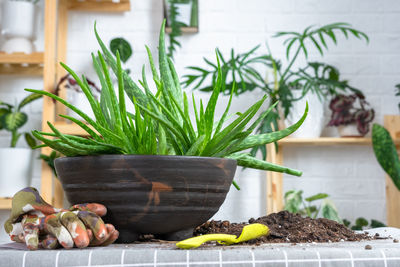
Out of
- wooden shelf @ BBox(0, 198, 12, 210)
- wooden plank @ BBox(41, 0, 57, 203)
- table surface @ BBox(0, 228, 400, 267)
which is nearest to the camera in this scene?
table surface @ BBox(0, 228, 400, 267)

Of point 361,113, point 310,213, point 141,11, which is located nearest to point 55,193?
point 141,11

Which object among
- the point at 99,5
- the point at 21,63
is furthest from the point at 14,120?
the point at 99,5

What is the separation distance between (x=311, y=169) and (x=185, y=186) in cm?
202

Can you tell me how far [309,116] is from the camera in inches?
87.0

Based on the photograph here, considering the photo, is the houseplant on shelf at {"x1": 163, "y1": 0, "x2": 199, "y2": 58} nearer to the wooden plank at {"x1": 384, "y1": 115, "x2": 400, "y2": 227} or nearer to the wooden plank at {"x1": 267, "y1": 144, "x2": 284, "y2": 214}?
the wooden plank at {"x1": 267, "y1": 144, "x2": 284, "y2": 214}

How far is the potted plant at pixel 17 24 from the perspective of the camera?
220cm

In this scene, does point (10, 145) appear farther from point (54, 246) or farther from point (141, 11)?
point (54, 246)

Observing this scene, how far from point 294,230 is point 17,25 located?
1975mm

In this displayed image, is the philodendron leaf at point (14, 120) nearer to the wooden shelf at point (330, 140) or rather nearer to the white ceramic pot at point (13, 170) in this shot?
the white ceramic pot at point (13, 170)

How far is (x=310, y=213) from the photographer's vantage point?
2.23 meters

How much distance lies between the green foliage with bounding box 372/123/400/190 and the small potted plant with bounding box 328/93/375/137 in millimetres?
223

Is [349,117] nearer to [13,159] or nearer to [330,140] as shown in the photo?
[330,140]

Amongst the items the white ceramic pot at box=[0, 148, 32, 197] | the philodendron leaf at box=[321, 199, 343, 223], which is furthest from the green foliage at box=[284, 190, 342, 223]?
the white ceramic pot at box=[0, 148, 32, 197]

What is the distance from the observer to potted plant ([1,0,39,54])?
2.20m
